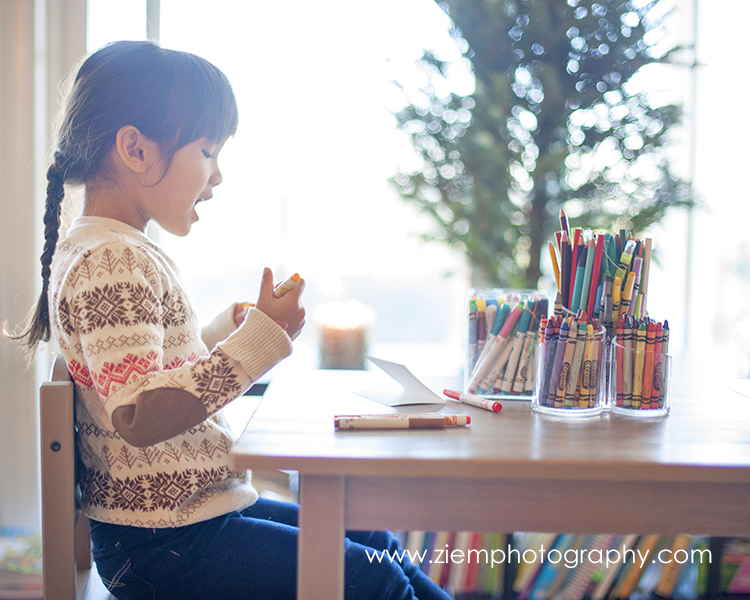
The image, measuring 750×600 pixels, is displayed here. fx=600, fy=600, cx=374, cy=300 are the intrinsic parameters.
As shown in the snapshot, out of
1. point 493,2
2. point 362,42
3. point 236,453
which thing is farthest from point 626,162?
point 236,453

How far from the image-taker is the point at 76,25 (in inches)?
65.6

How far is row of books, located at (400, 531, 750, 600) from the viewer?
1.36 m

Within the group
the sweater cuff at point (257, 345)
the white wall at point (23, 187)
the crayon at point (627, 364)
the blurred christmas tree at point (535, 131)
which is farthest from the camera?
the blurred christmas tree at point (535, 131)

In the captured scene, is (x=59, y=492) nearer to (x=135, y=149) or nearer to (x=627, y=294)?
(x=135, y=149)

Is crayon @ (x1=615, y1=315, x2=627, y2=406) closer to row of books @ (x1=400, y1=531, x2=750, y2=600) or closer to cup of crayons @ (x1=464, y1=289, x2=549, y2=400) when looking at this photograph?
cup of crayons @ (x1=464, y1=289, x2=549, y2=400)

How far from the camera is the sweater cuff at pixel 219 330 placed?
1.10 meters

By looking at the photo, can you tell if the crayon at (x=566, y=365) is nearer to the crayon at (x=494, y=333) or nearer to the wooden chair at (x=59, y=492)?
the crayon at (x=494, y=333)

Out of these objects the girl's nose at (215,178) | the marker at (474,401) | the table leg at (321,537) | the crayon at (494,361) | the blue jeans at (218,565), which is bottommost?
the blue jeans at (218,565)

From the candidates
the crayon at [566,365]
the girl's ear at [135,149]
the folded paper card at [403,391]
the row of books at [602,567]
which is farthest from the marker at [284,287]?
the row of books at [602,567]

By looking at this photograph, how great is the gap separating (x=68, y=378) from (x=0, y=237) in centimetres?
99

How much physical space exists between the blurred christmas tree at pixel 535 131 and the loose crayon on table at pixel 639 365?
0.91 meters

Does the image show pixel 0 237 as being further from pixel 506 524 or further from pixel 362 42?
pixel 506 524

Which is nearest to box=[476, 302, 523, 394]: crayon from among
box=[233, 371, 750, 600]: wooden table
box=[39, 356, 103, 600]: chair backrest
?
box=[233, 371, 750, 600]: wooden table

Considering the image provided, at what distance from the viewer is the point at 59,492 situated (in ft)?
2.54
